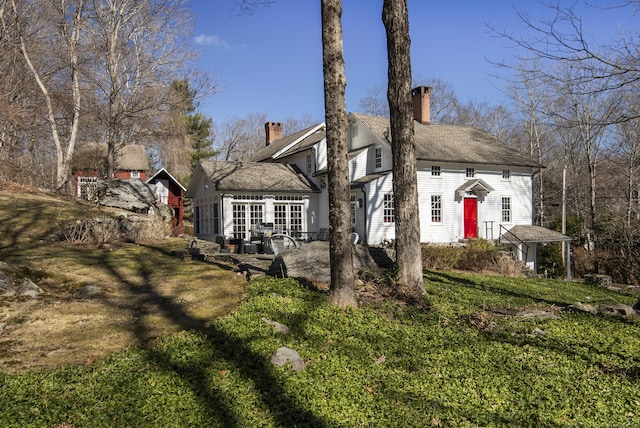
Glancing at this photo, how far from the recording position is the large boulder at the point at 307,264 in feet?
26.9

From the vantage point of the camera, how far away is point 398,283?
7941 mm

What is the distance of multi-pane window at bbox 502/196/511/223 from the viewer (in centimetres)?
2566

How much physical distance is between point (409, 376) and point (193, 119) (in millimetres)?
45263

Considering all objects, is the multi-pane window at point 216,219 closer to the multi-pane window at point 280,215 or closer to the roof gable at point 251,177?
the roof gable at point 251,177

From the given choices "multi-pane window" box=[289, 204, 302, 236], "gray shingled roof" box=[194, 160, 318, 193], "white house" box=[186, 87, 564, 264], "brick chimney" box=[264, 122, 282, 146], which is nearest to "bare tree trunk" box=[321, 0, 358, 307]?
"white house" box=[186, 87, 564, 264]

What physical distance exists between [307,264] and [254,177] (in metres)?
15.9

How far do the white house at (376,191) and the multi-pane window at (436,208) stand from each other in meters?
0.05

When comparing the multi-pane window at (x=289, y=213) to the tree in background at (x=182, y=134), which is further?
the tree in background at (x=182, y=134)

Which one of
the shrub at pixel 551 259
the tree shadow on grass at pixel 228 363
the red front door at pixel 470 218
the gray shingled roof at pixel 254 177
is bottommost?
the shrub at pixel 551 259

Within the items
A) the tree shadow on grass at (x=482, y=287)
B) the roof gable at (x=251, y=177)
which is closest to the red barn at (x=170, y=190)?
the roof gable at (x=251, y=177)

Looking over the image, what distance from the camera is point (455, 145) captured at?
25703 millimetres

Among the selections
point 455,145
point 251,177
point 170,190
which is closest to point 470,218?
point 455,145

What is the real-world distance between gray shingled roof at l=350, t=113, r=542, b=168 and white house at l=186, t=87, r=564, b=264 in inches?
3.2

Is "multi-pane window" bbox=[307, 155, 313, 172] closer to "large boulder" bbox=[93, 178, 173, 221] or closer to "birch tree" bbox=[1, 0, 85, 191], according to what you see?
"large boulder" bbox=[93, 178, 173, 221]
